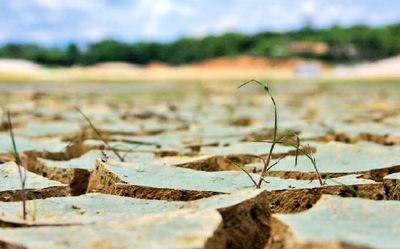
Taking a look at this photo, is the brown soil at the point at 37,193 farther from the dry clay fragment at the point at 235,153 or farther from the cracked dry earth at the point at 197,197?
the dry clay fragment at the point at 235,153

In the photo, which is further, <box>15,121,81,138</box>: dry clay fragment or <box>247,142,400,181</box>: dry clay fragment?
<box>15,121,81,138</box>: dry clay fragment

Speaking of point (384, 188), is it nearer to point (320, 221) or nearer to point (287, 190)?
point (287, 190)

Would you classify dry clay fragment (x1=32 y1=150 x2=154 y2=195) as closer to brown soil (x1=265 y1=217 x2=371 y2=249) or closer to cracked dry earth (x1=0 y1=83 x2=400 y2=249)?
cracked dry earth (x1=0 y1=83 x2=400 y2=249)

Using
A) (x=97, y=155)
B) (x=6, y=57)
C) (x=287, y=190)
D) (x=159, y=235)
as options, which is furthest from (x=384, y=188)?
(x=6, y=57)

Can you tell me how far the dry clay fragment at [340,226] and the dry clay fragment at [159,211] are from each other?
0.19ft

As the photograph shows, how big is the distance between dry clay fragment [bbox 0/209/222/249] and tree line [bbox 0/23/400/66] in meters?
31.9

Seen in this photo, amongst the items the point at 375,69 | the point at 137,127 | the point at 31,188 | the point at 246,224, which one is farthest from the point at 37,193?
the point at 375,69

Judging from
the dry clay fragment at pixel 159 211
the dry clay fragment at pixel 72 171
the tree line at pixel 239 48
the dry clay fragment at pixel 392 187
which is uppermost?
the dry clay fragment at pixel 159 211

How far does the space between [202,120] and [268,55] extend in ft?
120

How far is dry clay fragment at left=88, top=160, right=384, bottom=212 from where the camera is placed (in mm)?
1665

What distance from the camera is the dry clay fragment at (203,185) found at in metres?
1.67

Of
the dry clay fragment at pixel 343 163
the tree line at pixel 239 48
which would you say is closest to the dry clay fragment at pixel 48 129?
the dry clay fragment at pixel 343 163

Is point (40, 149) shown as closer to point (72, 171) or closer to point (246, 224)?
point (72, 171)

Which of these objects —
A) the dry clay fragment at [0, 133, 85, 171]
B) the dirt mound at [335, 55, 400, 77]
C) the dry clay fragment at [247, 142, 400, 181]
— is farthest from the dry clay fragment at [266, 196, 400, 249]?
the dirt mound at [335, 55, 400, 77]
